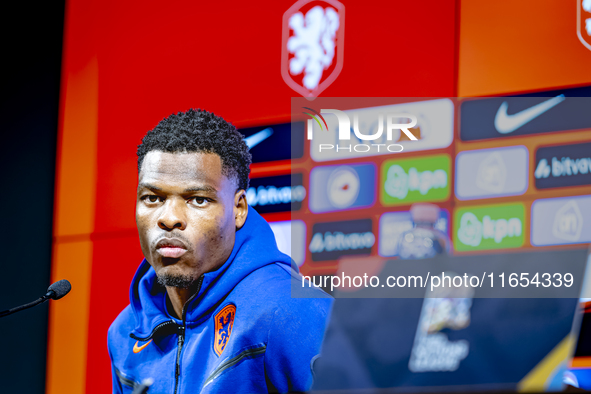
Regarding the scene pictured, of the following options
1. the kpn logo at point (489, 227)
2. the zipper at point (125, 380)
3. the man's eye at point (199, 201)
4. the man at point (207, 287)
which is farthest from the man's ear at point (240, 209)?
the kpn logo at point (489, 227)

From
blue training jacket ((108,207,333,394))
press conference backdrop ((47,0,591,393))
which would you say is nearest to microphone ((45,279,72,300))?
blue training jacket ((108,207,333,394))

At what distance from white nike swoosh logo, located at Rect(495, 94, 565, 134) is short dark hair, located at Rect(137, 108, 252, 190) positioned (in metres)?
0.91

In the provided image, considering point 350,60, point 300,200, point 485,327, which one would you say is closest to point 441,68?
point 350,60

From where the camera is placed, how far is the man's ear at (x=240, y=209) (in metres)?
2.55

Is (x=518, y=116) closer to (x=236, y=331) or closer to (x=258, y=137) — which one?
(x=258, y=137)

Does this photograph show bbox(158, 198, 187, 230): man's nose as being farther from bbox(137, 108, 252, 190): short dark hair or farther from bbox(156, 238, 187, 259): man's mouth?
bbox(137, 108, 252, 190): short dark hair

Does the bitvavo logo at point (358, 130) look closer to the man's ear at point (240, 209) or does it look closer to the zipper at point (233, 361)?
the man's ear at point (240, 209)

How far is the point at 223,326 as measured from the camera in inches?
91.4

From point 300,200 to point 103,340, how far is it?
38.5 inches

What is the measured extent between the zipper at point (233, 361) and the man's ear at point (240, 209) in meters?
0.48

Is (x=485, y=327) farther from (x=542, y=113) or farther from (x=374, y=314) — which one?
(x=542, y=113)

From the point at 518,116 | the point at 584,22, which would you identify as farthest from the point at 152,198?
the point at 584,22

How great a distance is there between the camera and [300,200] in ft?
8.72

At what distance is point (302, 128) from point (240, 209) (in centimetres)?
40
